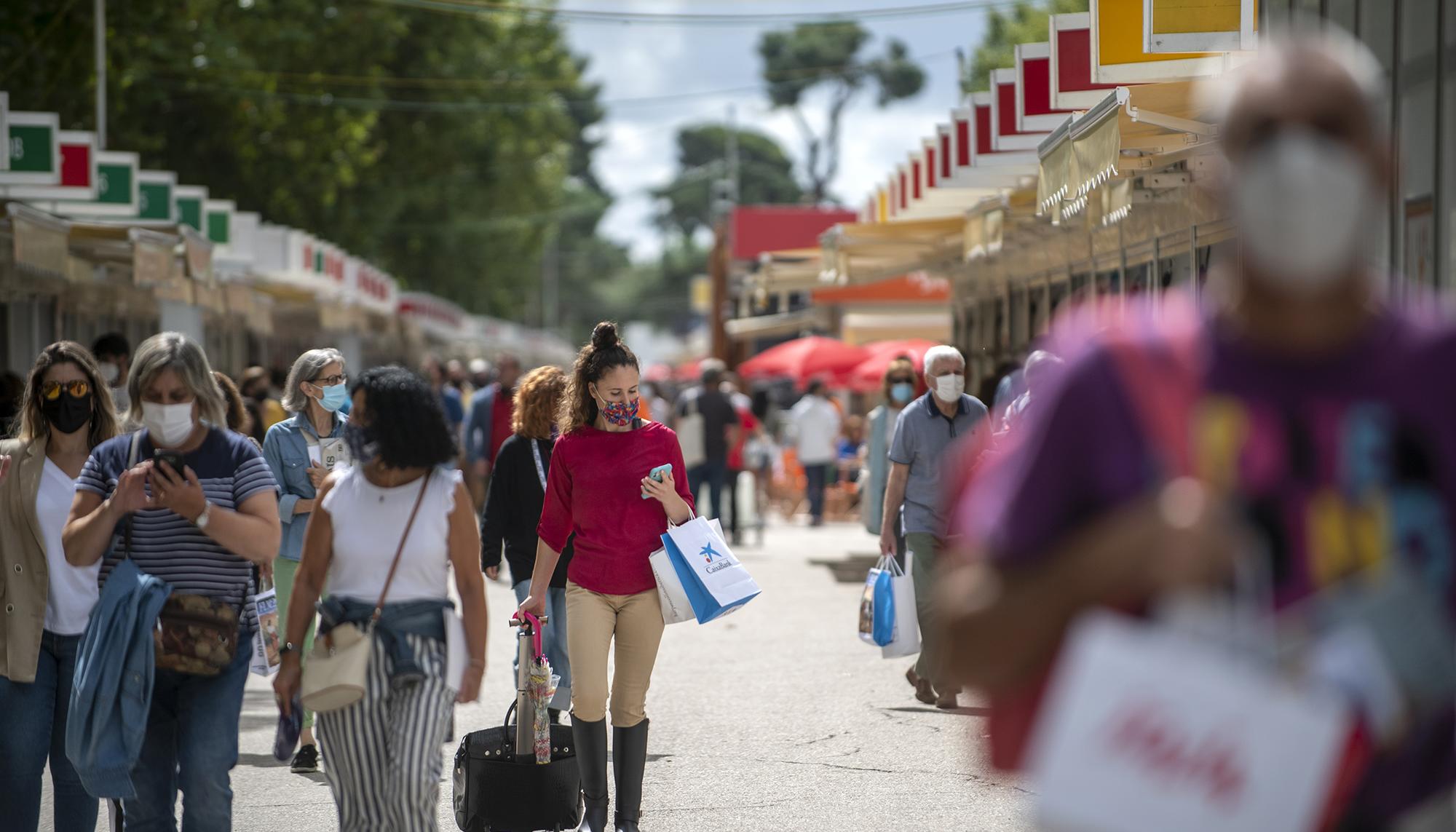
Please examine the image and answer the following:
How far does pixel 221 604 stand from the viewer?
4.91m

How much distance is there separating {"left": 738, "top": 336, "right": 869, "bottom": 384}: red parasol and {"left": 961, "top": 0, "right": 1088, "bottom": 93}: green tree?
19137 millimetres

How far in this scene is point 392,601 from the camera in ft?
14.8

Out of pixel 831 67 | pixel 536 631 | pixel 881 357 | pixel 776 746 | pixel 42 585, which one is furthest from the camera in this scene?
pixel 831 67

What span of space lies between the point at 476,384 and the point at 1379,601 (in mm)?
22367

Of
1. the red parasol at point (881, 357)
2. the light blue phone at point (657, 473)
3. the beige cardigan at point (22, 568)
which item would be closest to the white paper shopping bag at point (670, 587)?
the light blue phone at point (657, 473)

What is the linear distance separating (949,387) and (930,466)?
0.41 meters

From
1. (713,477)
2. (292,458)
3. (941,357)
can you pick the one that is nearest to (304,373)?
(292,458)

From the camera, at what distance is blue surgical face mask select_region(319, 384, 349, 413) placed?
7.28 m

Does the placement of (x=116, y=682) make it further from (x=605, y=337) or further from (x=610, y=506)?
(x=605, y=337)

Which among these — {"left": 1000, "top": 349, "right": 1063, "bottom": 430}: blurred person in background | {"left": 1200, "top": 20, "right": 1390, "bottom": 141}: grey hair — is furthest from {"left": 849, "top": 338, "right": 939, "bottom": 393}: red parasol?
{"left": 1200, "top": 20, "right": 1390, "bottom": 141}: grey hair

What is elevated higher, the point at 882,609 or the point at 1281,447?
the point at 1281,447

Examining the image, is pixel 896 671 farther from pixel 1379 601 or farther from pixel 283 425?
pixel 1379 601

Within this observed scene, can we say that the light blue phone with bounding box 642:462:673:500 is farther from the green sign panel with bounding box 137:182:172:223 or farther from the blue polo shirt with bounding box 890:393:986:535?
the green sign panel with bounding box 137:182:172:223

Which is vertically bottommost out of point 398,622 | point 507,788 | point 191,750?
point 507,788
